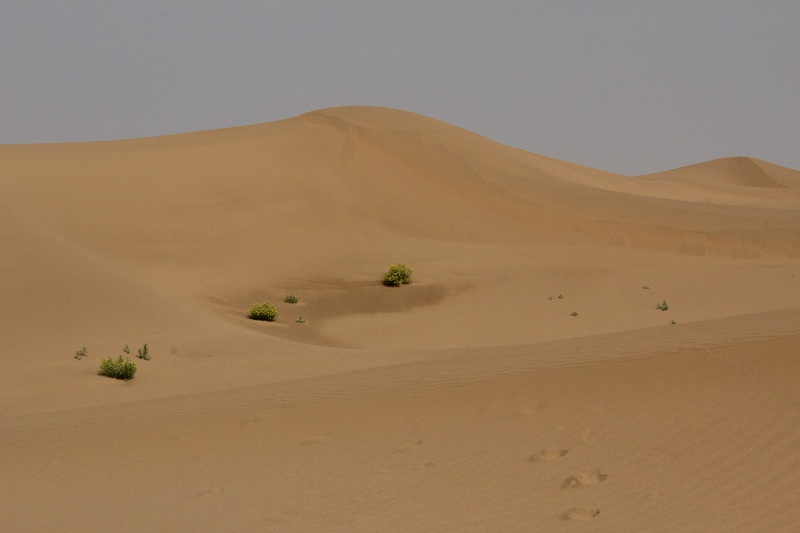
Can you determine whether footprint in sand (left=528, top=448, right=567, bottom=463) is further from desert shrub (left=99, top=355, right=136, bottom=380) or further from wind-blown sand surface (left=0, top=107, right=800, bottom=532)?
desert shrub (left=99, top=355, right=136, bottom=380)

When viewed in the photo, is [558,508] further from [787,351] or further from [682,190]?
[682,190]

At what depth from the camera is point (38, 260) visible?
18.7 metres

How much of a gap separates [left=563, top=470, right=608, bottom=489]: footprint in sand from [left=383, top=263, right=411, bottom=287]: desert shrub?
17764 mm

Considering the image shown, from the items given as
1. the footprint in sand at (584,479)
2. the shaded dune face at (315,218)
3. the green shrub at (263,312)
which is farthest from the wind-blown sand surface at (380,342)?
the green shrub at (263,312)

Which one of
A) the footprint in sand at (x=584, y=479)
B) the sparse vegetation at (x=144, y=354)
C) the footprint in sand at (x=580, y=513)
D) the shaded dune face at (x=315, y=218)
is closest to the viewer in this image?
the footprint in sand at (x=580, y=513)

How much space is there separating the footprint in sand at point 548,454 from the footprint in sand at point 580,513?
1096mm

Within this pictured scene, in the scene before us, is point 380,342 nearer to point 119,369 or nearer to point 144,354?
point 144,354

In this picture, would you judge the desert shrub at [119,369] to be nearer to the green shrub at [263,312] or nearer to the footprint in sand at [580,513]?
the green shrub at [263,312]

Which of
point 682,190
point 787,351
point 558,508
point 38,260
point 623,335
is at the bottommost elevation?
point 558,508

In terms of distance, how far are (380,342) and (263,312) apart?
3192 mm

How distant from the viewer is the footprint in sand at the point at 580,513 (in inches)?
246

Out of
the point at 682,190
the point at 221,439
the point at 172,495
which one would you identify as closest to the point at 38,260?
the point at 221,439

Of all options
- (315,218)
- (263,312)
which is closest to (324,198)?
(315,218)

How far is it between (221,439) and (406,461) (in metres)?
2.58
